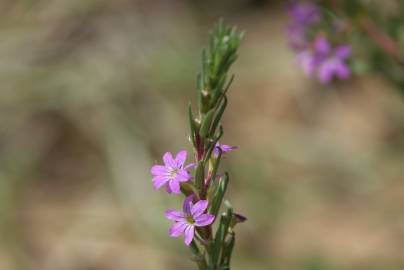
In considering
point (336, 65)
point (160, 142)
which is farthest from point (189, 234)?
point (160, 142)

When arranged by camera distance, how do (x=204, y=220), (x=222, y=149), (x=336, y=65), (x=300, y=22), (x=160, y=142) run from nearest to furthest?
(x=204, y=220), (x=222, y=149), (x=336, y=65), (x=300, y=22), (x=160, y=142)

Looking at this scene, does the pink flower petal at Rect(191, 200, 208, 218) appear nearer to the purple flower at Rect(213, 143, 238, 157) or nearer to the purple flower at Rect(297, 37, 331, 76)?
the purple flower at Rect(213, 143, 238, 157)

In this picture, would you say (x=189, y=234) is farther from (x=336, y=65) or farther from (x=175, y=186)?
(x=336, y=65)

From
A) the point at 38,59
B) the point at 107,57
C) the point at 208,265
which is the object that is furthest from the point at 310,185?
the point at 208,265

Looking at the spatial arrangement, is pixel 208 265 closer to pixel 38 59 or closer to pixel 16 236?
pixel 16 236

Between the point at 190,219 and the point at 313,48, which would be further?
the point at 313,48

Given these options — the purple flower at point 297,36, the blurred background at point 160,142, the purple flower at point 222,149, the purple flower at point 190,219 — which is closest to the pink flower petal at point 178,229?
the purple flower at point 190,219

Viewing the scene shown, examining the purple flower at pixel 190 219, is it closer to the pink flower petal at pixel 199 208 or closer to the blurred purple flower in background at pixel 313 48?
the pink flower petal at pixel 199 208
